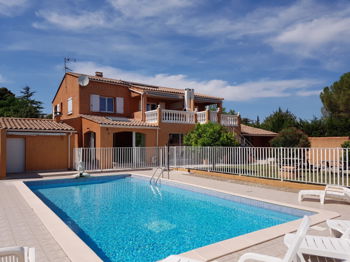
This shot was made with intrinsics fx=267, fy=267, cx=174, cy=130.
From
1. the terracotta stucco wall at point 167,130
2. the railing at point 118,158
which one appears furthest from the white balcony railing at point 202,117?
the railing at point 118,158

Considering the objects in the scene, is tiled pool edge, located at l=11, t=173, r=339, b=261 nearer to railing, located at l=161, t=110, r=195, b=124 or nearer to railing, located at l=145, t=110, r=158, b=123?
railing, located at l=145, t=110, r=158, b=123

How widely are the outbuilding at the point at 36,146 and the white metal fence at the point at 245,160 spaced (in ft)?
3.42

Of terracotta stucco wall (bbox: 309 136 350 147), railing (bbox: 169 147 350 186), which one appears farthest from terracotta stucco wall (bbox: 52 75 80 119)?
terracotta stucco wall (bbox: 309 136 350 147)

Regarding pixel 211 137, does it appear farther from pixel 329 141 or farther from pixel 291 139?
pixel 329 141

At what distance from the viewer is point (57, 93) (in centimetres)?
2919

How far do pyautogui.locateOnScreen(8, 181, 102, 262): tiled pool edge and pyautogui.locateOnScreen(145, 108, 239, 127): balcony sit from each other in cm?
1516

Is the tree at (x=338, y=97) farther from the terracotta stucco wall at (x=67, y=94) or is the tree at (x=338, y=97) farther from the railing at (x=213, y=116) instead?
the terracotta stucco wall at (x=67, y=94)

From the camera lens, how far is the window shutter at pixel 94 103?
931 inches

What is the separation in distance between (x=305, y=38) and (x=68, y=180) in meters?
15.5

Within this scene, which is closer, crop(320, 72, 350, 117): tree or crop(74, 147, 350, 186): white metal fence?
crop(74, 147, 350, 186): white metal fence

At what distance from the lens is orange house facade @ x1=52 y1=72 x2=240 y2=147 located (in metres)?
21.8

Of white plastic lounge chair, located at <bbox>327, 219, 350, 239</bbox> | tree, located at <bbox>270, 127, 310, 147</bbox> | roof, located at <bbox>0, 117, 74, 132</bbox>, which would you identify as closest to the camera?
white plastic lounge chair, located at <bbox>327, 219, 350, 239</bbox>

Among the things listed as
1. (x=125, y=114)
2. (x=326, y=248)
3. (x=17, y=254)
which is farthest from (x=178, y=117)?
(x=17, y=254)

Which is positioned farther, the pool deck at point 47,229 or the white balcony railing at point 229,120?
the white balcony railing at point 229,120
